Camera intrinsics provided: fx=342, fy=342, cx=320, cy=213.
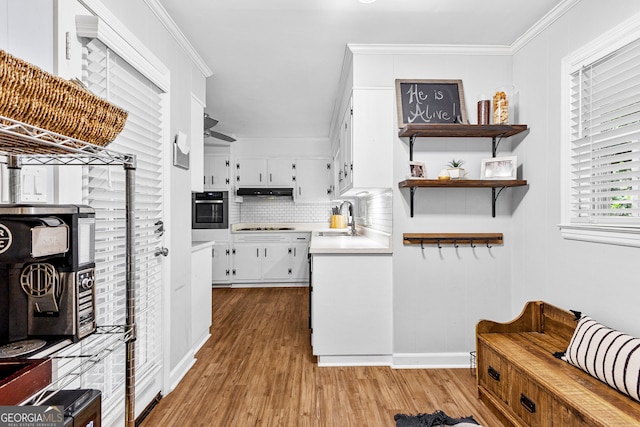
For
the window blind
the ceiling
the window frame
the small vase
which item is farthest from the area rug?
the ceiling

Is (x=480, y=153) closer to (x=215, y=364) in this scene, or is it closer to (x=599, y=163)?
(x=599, y=163)

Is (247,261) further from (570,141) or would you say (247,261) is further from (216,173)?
(570,141)

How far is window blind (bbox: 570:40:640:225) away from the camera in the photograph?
175 cm

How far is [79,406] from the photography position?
0.86 m

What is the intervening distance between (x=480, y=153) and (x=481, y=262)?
88cm

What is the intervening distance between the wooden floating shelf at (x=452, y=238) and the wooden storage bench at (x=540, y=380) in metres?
0.58

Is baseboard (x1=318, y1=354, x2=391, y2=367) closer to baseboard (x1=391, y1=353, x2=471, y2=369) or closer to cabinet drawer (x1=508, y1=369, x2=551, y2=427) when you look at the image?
baseboard (x1=391, y1=353, x2=471, y2=369)

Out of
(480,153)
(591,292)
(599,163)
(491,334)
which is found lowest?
(491,334)

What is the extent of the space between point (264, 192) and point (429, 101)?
362 centimetres

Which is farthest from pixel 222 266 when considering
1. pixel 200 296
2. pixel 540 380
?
pixel 540 380

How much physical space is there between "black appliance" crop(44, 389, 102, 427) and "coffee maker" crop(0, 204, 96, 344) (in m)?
0.14

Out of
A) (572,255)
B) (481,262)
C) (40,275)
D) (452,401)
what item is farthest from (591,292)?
(40,275)

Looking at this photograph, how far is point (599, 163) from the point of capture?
193 cm

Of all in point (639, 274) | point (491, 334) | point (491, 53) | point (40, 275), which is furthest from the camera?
point (491, 53)
